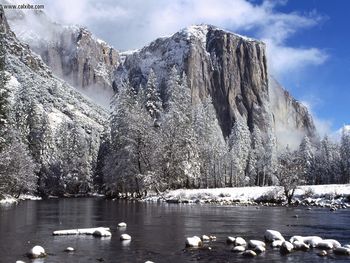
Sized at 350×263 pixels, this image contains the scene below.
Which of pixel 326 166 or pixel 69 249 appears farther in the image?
pixel 326 166

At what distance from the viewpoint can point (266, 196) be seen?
200ft

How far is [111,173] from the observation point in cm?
7444

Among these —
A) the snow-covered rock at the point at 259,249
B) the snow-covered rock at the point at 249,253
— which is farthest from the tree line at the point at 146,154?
the snow-covered rock at the point at 249,253

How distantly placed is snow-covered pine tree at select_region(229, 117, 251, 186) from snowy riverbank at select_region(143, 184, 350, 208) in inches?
1394

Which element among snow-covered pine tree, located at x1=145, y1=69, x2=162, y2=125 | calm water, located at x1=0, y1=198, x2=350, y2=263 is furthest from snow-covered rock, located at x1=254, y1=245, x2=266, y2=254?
snow-covered pine tree, located at x1=145, y1=69, x2=162, y2=125

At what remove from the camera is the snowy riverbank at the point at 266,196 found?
5638 cm

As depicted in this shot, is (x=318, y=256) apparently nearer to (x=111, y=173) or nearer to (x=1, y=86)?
(x=1, y=86)

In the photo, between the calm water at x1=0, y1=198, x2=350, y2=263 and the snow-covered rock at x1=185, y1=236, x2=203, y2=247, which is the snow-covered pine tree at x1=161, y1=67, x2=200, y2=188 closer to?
the calm water at x1=0, y1=198, x2=350, y2=263

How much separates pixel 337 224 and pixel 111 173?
153ft

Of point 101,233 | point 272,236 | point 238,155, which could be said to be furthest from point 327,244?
point 238,155

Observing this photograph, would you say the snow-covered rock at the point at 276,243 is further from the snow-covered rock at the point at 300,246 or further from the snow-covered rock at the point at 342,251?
the snow-covered rock at the point at 342,251

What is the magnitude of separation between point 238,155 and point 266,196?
4882 cm

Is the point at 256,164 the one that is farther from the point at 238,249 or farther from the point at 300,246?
the point at 238,249

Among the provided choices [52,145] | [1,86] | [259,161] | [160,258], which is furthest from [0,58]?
[259,161]
